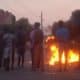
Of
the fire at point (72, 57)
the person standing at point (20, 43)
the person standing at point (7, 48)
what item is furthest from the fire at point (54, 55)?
the person standing at point (7, 48)

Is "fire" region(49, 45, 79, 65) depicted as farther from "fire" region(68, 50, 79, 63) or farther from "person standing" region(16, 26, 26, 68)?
"person standing" region(16, 26, 26, 68)

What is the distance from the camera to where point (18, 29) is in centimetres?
1995

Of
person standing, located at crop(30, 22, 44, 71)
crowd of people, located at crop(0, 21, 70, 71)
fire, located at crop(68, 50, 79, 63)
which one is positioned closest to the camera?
crowd of people, located at crop(0, 21, 70, 71)

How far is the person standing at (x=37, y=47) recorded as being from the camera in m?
19.0

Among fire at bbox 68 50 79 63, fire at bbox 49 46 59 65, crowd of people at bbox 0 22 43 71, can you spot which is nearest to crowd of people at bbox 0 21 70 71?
crowd of people at bbox 0 22 43 71

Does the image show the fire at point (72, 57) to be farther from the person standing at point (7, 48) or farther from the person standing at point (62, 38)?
the person standing at point (7, 48)

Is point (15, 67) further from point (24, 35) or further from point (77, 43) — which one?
point (77, 43)

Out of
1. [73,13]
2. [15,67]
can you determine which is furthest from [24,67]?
[73,13]

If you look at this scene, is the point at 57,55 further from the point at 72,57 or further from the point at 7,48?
the point at 7,48

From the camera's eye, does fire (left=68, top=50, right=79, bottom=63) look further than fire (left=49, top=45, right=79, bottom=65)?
Yes

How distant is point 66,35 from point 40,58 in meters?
1.68

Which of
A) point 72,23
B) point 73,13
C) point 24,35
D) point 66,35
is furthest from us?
point 73,13

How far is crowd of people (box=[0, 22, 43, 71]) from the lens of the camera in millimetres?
19109

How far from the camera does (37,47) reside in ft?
63.0
